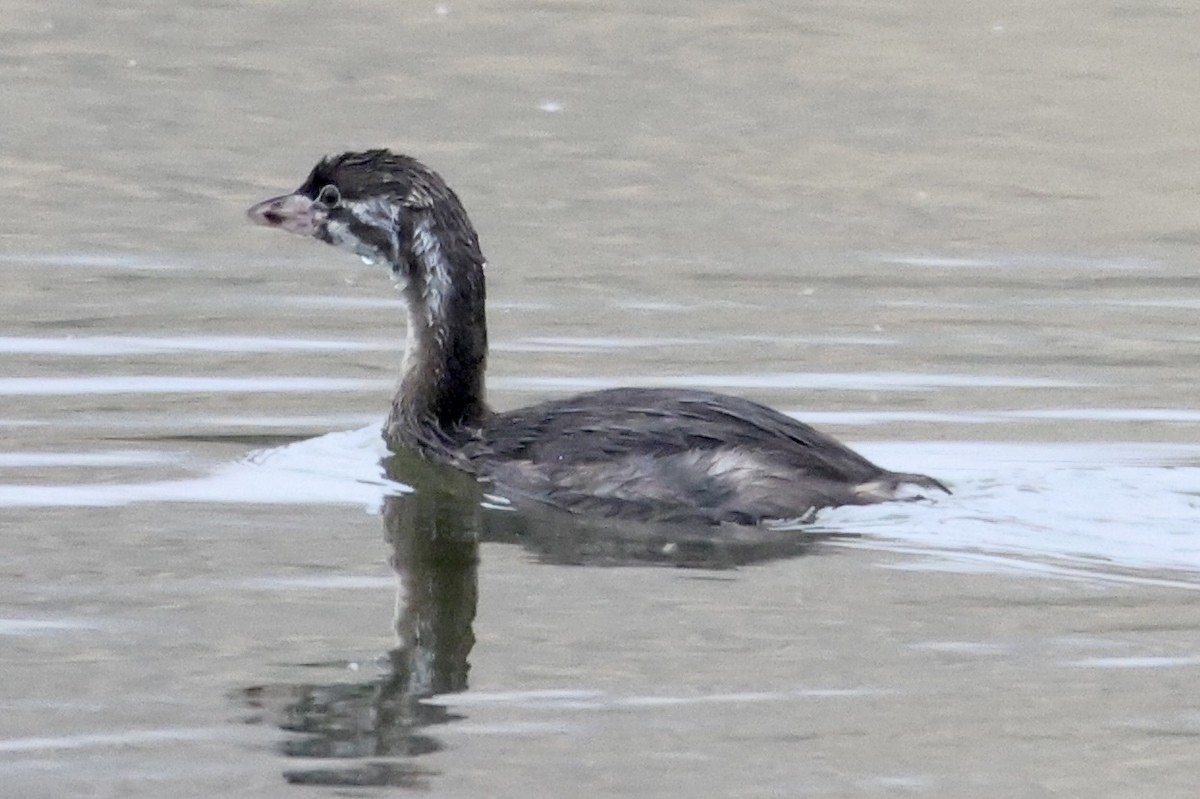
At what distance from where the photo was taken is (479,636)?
7699 mm

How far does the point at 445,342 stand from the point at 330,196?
0.70 m

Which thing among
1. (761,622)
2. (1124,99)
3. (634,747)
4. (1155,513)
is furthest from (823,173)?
(634,747)

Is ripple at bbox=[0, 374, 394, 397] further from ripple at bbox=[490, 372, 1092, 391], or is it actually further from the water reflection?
the water reflection

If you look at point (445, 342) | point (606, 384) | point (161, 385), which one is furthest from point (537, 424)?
point (161, 385)

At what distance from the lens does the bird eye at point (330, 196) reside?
10.3 metres

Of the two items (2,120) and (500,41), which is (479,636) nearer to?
(2,120)

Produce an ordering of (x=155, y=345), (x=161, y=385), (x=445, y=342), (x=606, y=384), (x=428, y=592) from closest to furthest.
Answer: (x=428, y=592) < (x=445, y=342) < (x=161, y=385) < (x=606, y=384) < (x=155, y=345)

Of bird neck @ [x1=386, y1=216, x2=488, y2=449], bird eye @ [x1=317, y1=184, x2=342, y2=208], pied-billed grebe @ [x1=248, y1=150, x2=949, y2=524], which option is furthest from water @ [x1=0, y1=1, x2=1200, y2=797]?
bird eye @ [x1=317, y1=184, x2=342, y2=208]

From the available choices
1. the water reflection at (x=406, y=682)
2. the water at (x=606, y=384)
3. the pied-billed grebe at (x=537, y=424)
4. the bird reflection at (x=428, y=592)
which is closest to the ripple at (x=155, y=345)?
the water at (x=606, y=384)

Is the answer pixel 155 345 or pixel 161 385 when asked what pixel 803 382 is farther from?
pixel 155 345

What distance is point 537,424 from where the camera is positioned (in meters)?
9.64

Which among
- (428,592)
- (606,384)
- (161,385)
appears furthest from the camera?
(606,384)

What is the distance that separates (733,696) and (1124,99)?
44.0 feet

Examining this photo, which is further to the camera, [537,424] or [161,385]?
[161,385]
